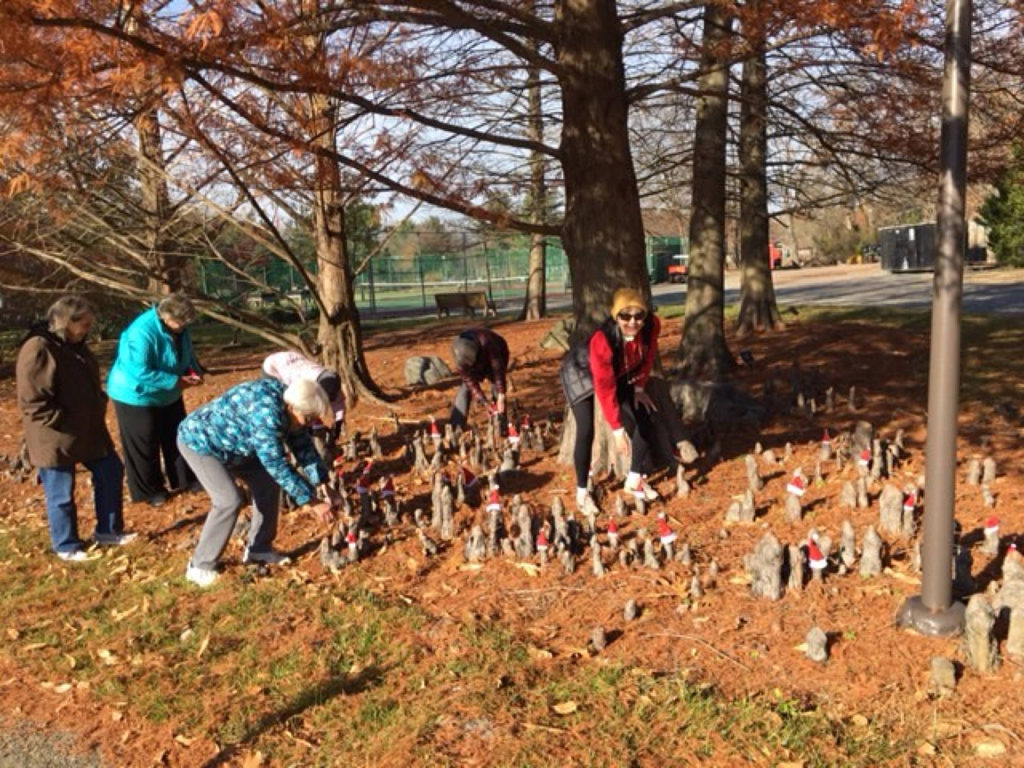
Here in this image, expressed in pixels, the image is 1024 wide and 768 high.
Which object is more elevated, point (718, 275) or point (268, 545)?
point (718, 275)

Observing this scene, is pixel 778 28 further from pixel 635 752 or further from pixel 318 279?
pixel 318 279

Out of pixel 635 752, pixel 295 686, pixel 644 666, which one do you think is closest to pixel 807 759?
pixel 635 752

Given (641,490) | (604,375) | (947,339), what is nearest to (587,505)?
(641,490)

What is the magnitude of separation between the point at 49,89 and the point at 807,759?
4.30 m

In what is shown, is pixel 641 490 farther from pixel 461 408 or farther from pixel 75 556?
pixel 75 556

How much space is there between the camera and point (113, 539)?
5.59 m

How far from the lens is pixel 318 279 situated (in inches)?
354

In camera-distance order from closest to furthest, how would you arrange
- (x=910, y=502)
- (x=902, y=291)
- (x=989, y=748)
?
(x=989, y=748), (x=910, y=502), (x=902, y=291)

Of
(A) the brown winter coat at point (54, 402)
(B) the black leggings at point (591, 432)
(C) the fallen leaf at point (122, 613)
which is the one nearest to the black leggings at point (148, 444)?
(A) the brown winter coat at point (54, 402)

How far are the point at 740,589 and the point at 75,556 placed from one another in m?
4.15

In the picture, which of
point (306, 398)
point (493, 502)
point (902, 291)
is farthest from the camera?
point (902, 291)

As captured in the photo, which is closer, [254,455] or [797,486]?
[254,455]

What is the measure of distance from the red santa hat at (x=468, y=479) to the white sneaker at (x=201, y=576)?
1758 millimetres

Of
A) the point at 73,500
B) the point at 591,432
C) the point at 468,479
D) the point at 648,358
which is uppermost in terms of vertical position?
the point at 648,358
